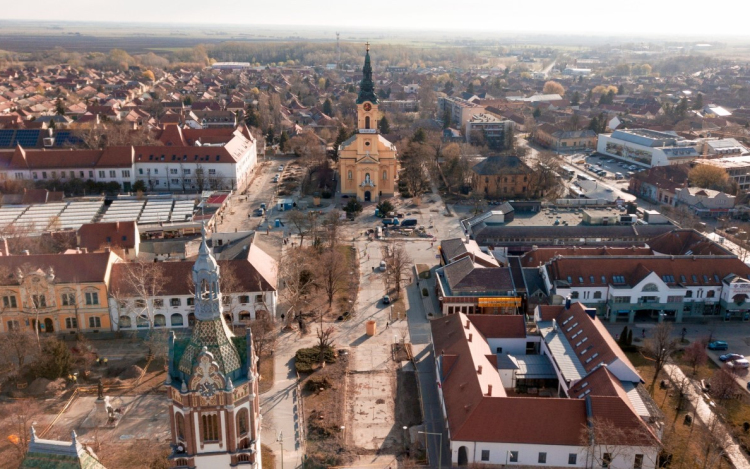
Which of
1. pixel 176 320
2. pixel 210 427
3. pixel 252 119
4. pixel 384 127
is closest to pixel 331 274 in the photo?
pixel 176 320

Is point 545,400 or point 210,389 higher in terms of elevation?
point 210,389

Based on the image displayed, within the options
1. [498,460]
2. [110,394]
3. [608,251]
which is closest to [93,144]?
[110,394]

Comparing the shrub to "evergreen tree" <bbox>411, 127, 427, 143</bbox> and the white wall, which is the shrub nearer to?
the white wall

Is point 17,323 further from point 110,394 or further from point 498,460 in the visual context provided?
point 498,460

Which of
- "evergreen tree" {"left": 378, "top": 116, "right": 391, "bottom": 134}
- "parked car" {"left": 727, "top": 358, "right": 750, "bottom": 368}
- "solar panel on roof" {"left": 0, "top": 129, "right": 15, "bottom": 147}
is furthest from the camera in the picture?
"evergreen tree" {"left": 378, "top": 116, "right": 391, "bottom": 134}

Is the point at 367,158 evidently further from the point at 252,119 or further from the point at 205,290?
the point at 205,290

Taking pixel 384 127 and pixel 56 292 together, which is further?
pixel 384 127

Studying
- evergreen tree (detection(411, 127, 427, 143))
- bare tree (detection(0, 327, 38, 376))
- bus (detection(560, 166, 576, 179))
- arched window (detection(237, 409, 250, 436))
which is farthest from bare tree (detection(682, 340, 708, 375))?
evergreen tree (detection(411, 127, 427, 143))

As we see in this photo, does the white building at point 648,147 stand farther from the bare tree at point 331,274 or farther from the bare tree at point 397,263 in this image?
the bare tree at point 331,274
